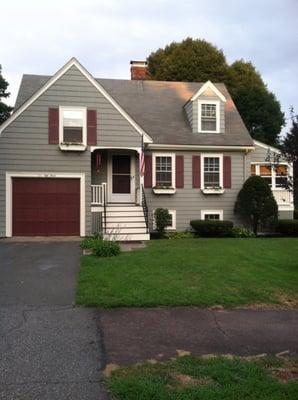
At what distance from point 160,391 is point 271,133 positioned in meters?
37.0

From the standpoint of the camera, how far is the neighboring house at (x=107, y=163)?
17.3m

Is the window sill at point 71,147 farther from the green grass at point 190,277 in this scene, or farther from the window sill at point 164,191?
the green grass at point 190,277

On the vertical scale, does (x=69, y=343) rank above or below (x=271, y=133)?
below

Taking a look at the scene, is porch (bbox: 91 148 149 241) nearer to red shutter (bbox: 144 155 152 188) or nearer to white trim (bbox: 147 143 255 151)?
red shutter (bbox: 144 155 152 188)

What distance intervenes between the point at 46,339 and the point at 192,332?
76.6 inches

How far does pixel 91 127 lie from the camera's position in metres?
17.8

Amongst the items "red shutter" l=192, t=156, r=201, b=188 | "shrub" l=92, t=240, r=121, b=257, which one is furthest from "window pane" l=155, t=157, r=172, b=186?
"shrub" l=92, t=240, r=121, b=257

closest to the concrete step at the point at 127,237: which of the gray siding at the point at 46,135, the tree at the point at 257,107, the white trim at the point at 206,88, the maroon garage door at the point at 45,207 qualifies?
the gray siding at the point at 46,135

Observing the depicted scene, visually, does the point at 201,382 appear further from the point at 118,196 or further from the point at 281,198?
the point at 281,198

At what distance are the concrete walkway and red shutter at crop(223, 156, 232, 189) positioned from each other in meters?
12.8

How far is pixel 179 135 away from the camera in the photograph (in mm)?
20203

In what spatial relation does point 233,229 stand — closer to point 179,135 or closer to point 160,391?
point 179,135

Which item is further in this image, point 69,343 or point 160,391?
point 69,343

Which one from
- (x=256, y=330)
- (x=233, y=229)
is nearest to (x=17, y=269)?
(x=256, y=330)
